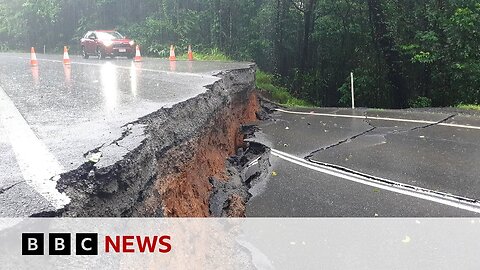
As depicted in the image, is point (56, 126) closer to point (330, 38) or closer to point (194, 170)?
point (194, 170)

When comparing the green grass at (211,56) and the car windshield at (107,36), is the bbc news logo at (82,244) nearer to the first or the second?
the green grass at (211,56)

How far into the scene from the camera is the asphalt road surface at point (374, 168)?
6793mm

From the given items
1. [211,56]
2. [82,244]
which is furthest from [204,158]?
[211,56]

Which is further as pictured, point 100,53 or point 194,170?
point 100,53

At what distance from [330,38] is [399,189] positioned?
1963cm

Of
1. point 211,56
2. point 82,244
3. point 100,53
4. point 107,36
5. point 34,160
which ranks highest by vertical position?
point 107,36

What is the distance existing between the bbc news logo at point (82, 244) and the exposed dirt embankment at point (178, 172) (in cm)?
20

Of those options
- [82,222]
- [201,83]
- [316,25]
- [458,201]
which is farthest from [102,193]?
[316,25]

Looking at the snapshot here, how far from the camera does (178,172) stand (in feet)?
19.6

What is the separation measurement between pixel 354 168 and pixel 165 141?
4.01 meters

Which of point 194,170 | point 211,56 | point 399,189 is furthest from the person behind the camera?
point 211,56

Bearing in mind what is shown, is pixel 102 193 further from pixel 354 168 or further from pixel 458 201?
pixel 354 168

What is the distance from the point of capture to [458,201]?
6637mm

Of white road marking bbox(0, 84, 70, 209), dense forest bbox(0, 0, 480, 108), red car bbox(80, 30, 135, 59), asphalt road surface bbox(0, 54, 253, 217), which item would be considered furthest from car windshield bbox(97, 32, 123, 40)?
white road marking bbox(0, 84, 70, 209)
